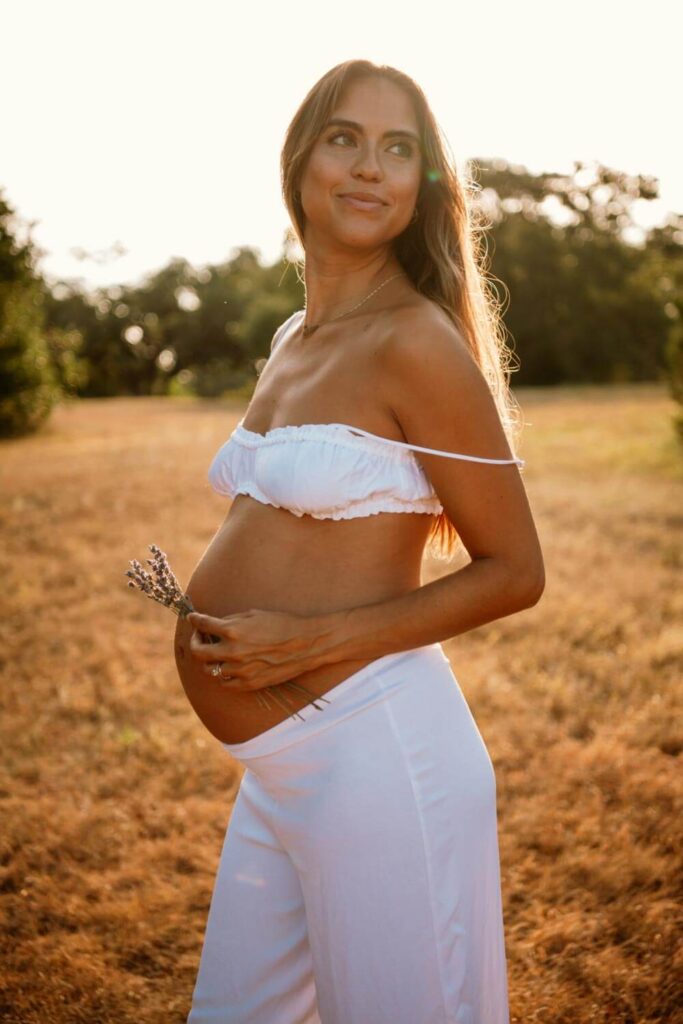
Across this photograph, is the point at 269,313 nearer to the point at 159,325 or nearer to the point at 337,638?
the point at 159,325

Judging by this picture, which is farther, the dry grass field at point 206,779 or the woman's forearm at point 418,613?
the dry grass field at point 206,779

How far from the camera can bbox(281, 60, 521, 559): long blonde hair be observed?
6.06ft

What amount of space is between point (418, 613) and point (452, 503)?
0.21m

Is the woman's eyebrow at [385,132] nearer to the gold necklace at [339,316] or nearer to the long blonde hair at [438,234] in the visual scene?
the long blonde hair at [438,234]

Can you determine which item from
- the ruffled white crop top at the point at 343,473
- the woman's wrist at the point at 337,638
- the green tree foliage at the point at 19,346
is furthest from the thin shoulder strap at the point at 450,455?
the green tree foliage at the point at 19,346

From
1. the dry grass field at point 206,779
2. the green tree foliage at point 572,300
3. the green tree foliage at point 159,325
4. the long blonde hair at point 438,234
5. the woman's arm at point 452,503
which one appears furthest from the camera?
the green tree foliage at point 159,325

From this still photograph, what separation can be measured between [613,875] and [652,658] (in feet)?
7.43

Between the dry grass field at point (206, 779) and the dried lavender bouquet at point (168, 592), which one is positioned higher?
the dried lavender bouquet at point (168, 592)

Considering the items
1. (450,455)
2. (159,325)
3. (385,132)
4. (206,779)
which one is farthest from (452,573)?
(159,325)

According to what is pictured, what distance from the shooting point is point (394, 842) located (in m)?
1.62

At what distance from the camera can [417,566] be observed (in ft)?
6.01

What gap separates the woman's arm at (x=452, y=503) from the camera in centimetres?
158

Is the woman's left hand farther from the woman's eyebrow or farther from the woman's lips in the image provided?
the woman's eyebrow

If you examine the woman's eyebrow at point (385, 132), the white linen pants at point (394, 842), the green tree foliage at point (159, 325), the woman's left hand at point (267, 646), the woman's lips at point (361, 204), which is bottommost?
the green tree foliage at point (159, 325)
